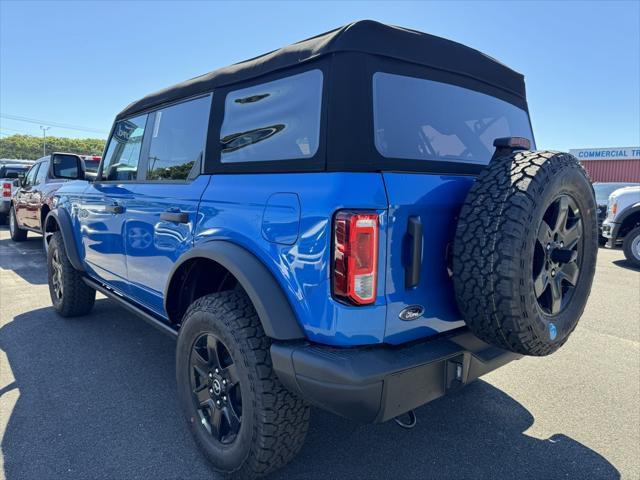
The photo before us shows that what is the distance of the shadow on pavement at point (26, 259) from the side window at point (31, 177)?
1.29m

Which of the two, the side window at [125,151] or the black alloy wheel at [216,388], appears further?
the side window at [125,151]

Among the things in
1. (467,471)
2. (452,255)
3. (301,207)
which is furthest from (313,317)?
(467,471)

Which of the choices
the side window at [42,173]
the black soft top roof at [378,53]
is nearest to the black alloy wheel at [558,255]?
the black soft top roof at [378,53]

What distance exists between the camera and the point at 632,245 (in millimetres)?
8383

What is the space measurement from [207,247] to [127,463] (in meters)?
1.18

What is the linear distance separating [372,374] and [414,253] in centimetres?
50

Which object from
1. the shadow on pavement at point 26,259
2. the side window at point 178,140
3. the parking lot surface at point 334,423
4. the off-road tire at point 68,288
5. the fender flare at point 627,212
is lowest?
the shadow on pavement at point 26,259

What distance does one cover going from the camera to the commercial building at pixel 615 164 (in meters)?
22.9

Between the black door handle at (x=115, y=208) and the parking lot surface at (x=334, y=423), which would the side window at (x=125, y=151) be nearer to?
the black door handle at (x=115, y=208)

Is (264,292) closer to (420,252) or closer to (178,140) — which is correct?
(420,252)

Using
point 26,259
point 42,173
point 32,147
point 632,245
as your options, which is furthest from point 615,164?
point 32,147

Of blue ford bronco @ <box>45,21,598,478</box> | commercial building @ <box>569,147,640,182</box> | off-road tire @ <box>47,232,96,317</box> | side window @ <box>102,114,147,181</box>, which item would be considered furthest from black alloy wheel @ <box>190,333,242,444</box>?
commercial building @ <box>569,147,640,182</box>

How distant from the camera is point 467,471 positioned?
2.25m

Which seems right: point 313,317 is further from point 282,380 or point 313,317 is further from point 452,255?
point 452,255
